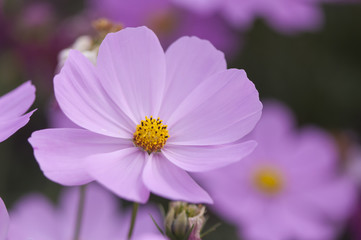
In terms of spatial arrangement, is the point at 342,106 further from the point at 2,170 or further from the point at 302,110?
the point at 2,170

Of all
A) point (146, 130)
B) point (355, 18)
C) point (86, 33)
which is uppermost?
point (146, 130)

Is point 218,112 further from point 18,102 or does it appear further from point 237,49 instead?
point 237,49

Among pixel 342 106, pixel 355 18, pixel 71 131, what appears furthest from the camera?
pixel 355 18

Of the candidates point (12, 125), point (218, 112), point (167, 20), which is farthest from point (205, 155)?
point (167, 20)

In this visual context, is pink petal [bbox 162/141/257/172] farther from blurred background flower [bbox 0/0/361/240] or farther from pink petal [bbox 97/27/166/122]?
blurred background flower [bbox 0/0/361/240]

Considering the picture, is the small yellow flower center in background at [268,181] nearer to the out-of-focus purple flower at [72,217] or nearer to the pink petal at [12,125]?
the out-of-focus purple flower at [72,217]

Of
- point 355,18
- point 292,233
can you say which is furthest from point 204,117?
point 355,18
